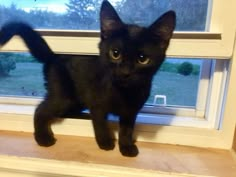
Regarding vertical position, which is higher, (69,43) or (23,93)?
(69,43)

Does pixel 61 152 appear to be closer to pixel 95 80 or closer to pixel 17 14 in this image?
pixel 95 80

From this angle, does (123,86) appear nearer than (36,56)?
Yes

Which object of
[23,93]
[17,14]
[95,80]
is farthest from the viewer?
[23,93]

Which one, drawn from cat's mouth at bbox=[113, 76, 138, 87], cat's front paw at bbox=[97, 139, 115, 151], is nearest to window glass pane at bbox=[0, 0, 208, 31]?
cat's mouth at bbox=[113, 76, 138, 87]

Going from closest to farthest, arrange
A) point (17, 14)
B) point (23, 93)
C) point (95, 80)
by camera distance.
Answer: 1. point (95, 80)
2. point (17, 14)
3. point (23, 93)

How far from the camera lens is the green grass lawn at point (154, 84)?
94 cm

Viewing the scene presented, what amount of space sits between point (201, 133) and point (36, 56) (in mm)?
570

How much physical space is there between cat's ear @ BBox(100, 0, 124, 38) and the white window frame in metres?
0.12

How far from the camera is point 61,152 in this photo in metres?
0.82

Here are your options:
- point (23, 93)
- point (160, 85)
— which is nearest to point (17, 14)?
point (23, 93)

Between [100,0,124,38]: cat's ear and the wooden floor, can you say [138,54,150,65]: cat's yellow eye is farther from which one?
the wooden floor

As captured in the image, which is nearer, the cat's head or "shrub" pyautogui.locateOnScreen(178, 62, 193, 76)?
the cat's head

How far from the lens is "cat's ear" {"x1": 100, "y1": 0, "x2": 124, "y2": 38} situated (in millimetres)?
696

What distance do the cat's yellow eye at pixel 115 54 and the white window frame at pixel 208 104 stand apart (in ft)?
Result: 0.51
